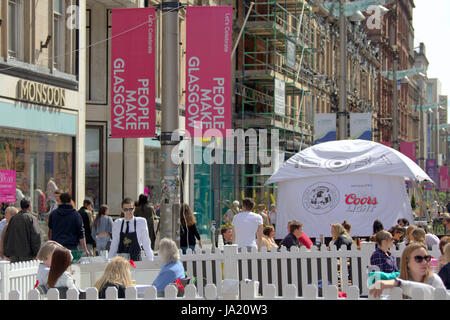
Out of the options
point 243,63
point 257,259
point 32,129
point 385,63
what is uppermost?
point 385,63

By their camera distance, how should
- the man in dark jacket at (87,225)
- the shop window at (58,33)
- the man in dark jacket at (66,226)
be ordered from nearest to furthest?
the man in dark jacket at (66,226)
the man in dark jacket at (87,225)
the shop window at (58,33)

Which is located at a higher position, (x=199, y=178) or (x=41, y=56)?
(x=41, y=56)

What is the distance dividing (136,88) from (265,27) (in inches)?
735

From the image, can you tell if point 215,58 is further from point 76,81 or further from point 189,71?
point 76,81

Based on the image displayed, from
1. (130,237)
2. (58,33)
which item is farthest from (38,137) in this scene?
(130,237)

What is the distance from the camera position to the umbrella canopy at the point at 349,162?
19625 mm

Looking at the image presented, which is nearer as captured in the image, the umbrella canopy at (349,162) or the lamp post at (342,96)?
the umbrella canopy at (349,162)

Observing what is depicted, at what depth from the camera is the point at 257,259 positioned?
37.3 ft

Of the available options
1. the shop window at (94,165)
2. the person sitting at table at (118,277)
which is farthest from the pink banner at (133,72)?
the person sitting at table at (118,277)

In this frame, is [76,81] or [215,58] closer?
[215,58]

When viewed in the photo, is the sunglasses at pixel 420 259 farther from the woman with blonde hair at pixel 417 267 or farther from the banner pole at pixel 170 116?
the banner pole at pixel 170 116

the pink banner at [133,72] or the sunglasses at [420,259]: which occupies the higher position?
the pink banner at [133,72]

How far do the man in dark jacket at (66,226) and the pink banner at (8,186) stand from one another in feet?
14.1
